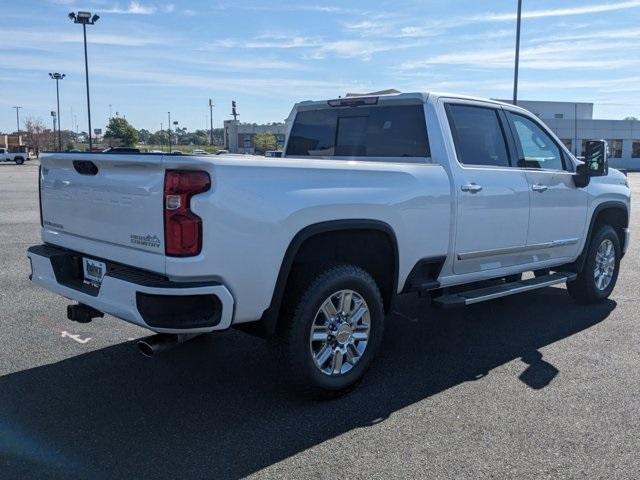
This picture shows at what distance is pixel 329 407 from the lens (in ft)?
13.6

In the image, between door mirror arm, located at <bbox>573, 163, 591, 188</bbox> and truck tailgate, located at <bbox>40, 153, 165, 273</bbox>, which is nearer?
truck tailgate, located at <bbox>40, 153, 165, 273</bbox>

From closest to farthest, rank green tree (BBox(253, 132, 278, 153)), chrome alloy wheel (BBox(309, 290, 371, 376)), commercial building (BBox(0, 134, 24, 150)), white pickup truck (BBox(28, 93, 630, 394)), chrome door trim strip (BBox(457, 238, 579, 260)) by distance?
1. white pickup truck (BBox(28, 93, 630, 394))
2. chrome alloy wheel (BBox(309, 290, 371, 376))
3. chrome door trim strip (BBox(457, 238, 579, 260))
4. green tree (BBox(253, 132, 278, 153))
5. commercial building (BBox(0, 134, 24, 150))

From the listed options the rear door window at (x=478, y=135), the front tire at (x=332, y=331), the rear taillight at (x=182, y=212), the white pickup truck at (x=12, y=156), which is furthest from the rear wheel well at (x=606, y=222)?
the white pickup truck at (x=12, y=156)

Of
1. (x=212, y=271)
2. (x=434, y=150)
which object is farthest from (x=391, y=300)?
→ (x=212, y=271)

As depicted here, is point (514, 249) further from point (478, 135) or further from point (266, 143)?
point (266, 143)

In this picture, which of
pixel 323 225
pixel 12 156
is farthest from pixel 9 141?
pixel 323 225

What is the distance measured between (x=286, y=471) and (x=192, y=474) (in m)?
0.48

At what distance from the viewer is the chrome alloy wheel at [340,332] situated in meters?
4.17

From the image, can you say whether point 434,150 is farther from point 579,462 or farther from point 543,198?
point 579,462

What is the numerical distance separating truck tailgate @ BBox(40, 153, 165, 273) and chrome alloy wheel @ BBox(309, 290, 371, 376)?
1.18 metres

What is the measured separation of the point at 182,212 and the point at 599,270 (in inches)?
Answer: 206

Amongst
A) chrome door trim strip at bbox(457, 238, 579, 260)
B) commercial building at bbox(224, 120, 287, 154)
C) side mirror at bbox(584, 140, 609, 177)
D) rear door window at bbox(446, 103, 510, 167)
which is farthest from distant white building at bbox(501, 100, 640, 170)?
rear door window at bbox(446, 103, 510, 167)

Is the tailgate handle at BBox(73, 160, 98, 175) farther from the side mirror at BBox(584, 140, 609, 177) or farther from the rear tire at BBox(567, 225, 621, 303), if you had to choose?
the rear tire at BBox(567, 225, 621, 303)

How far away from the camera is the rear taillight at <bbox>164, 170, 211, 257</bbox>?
135 inches
